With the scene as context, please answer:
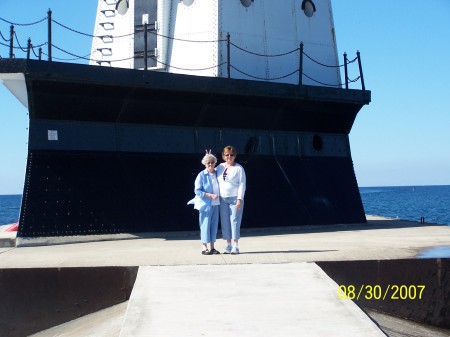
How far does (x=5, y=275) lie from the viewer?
7.55 meters

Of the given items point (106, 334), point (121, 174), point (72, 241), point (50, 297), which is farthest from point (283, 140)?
point (106, 334)

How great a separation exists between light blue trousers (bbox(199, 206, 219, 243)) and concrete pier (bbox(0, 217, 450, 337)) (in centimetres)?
27

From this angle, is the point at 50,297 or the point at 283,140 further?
the point at 283,140

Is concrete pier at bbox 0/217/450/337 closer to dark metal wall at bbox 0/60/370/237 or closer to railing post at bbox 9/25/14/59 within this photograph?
dark metal wall at bbox 0/60/370/237

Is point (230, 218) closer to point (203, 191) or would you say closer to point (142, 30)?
point (203, 191)

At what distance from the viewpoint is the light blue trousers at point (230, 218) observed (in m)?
8.62

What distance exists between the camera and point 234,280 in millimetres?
6871

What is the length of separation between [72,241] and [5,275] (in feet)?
9.56

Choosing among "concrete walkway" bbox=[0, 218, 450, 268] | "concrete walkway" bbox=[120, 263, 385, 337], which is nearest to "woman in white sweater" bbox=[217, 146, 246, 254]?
"concrete walkway" bbox=[0, 218, 450, 268]

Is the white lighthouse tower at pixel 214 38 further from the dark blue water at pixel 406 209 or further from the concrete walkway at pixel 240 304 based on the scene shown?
the dark blue water at pixel 406 209

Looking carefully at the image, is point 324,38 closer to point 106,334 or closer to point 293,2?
point 293,2

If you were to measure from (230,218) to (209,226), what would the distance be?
0.38 metres

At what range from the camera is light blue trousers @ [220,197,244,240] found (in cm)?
862

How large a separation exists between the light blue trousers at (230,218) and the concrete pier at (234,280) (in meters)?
0.35
